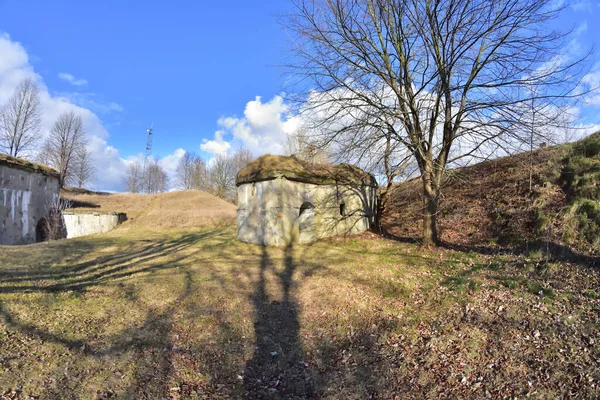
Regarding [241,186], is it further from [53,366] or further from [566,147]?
[566,147]

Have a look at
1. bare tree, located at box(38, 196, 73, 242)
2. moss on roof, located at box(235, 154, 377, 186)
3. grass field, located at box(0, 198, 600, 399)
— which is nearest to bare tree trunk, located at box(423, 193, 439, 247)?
grass field, located at box(0, 198, 600, 399)

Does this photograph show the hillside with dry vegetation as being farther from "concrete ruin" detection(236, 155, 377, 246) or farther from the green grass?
"concrete ruin" detection(236, 155, 377, 246)

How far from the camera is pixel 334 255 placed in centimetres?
941

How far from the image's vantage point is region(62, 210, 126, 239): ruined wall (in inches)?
891

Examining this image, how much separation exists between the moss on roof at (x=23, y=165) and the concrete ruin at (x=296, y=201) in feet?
53.1

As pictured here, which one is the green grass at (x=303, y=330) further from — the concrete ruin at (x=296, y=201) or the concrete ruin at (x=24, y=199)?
the concrete ruin at (x=24, y=199)

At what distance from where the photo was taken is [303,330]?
566 cm

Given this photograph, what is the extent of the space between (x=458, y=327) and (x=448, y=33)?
6572 millimetres

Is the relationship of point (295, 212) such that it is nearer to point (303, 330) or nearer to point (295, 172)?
point (295, 172)

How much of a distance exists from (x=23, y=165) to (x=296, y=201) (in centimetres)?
1948

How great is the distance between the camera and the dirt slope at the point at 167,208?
73.0ft

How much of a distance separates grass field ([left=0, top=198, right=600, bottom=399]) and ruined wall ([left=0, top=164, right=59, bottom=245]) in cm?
1407

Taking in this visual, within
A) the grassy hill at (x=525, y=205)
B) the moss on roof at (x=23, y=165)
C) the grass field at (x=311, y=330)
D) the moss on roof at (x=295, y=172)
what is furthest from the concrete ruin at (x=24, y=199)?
the grassy hill at (x=525, y=205)

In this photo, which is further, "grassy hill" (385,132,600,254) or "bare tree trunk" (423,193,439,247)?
"bare tree trunk" (423,193,439,247)
